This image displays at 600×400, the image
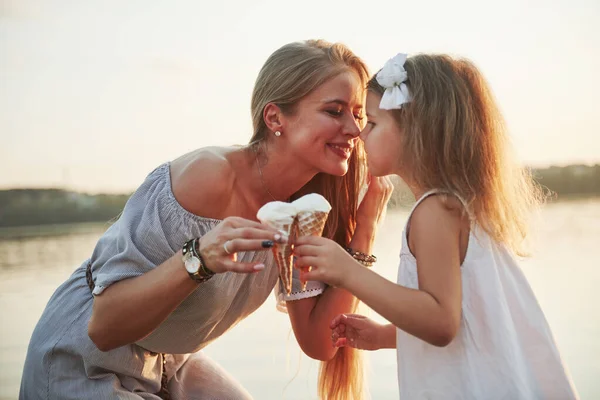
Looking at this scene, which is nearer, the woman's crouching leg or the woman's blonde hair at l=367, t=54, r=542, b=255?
the woman's blonde hair at l=367, t=54, r=542, b=255

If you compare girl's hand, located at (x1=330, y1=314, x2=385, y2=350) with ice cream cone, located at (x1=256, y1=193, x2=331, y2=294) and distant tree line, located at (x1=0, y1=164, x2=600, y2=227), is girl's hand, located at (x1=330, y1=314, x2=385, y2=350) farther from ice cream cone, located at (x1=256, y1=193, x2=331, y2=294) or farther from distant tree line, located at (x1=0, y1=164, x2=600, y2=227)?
distant tree line, located at (x1=0, y1=164, x2=600, y2=227)

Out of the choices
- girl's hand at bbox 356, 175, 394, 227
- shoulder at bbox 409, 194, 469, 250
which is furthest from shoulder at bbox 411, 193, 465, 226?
girl's hand at bbox 356, 175, 394, 227

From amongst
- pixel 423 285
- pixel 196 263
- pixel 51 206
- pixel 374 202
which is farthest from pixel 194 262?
pixel 51 206

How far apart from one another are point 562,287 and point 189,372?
3.87m

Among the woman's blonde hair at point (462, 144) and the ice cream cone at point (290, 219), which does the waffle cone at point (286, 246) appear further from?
the woman's blonde hair at point (462, 144)

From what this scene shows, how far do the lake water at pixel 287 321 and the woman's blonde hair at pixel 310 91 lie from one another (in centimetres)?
29

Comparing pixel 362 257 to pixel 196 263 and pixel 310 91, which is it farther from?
pixel 196 263

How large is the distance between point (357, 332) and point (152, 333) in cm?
88

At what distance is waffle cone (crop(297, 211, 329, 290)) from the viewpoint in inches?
104

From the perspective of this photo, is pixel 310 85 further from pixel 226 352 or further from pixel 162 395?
pixel 226 352

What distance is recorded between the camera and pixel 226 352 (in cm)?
563

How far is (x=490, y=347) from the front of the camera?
275 centimetres

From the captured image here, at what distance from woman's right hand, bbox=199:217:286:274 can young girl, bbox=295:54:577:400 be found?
0.46 feet

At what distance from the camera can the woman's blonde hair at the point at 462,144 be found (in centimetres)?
285
